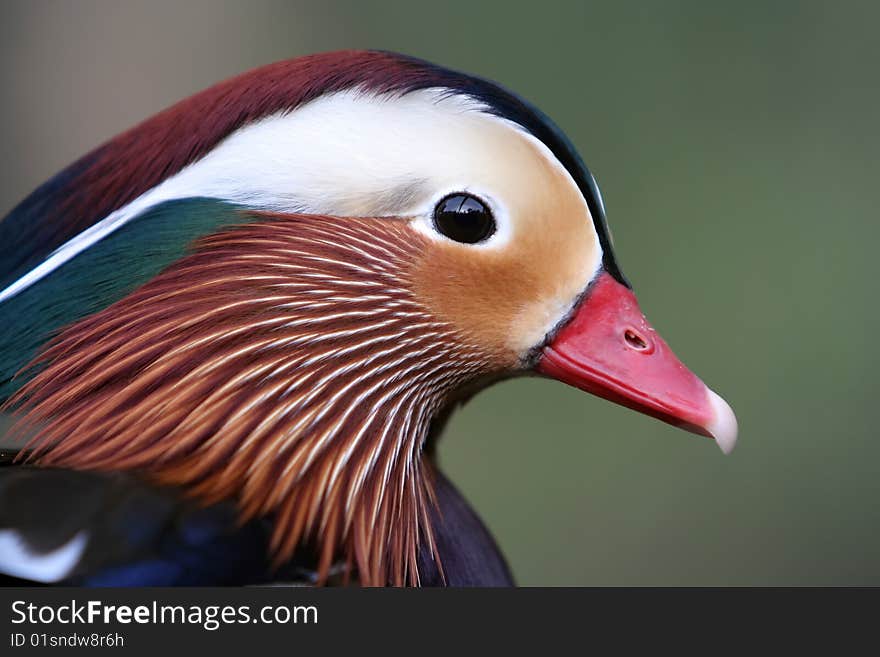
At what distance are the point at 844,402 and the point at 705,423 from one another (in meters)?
1.08

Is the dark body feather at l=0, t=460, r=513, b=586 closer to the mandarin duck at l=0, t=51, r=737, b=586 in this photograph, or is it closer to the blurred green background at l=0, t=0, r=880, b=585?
the mandarin duck at l=0, t=51, r=737, b=586

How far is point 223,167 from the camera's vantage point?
0.59 metres

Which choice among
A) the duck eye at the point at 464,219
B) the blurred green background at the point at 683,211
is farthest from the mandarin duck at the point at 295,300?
the blurred green background at the point at 683,211

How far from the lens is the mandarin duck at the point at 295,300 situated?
57 cm

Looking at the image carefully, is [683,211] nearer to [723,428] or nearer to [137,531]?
[723,428]

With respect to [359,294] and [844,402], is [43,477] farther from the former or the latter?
[844,402]

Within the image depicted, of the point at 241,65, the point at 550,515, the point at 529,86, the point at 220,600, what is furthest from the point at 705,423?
the point at 241,65

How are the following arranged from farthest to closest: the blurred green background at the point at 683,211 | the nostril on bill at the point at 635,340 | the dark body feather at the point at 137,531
→ 1. the blurred green background at the point at 683,211
2. the nostril on bill at the point at 635,340
3. the dark body feather at the point at 137,531

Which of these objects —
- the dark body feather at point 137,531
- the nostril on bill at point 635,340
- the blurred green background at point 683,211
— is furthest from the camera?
the blurred green background at point 683,211

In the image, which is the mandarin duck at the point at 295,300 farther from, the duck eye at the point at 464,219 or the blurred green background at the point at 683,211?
the blurred green background at the point at 683,211

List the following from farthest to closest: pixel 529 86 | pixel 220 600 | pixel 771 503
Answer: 1. pixel 529 86
2. pixel 771 503
3. pixel 220 600

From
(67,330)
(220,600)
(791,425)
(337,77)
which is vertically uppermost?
(337,77)

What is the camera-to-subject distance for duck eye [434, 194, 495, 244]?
60 centimetres

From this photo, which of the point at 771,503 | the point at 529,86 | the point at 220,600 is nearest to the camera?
the point at 220,600
